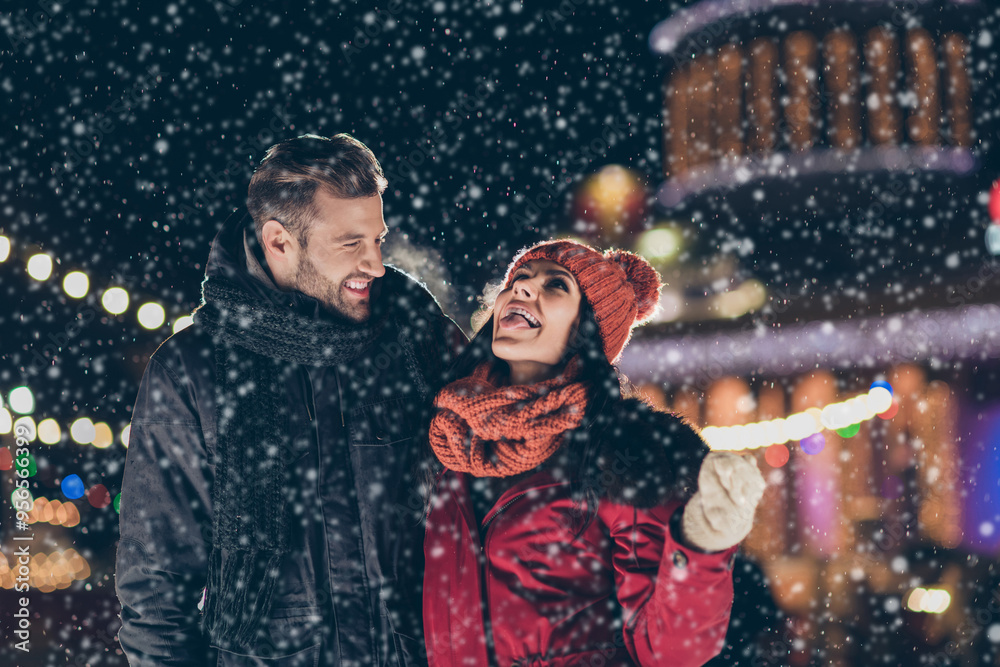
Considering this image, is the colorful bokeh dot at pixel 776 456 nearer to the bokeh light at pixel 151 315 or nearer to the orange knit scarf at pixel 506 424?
the bokeh light at pixel 151 315

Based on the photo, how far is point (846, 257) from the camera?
39.1 feet

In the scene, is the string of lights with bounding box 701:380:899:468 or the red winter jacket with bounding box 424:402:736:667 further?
the string of lights with bounding box 701:380:899:468

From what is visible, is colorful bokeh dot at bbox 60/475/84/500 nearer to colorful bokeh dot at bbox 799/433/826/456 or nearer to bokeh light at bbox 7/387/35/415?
bokeh light at bbox 7/387/35/415

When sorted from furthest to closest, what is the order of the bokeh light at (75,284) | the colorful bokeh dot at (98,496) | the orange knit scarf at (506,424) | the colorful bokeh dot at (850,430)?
the colorful bokeh dot at (850,430), the colorful bokeh dot at (98,496), the bokeh light at (75,284), the orange knit scarf at (506,424)

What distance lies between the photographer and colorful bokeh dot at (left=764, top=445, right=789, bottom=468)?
1248 cm

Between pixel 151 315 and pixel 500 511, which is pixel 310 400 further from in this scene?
pixel 151 315

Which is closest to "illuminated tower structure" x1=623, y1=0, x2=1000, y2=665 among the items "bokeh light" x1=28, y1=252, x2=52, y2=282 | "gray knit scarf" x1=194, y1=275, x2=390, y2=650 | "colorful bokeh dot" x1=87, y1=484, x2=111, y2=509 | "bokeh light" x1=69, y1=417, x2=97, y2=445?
"gray knit scarf" x1=194, y1=275, x2=390, y2=650

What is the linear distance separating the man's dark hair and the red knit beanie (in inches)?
25.8

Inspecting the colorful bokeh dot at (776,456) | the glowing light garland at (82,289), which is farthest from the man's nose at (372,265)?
the colorful bokeh dot at (776,456)

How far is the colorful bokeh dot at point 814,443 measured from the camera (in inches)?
476

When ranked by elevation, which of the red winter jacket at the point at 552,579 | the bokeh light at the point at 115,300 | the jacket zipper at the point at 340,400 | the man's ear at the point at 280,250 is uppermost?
the bokeh light at the point at 115,300

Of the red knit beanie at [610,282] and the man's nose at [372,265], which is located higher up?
the man's nose at [372,265]

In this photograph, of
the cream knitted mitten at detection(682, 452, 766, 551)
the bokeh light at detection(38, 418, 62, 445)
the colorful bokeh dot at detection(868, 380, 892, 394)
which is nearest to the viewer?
the cream knitted mitten at detection(682, 452, 766, 551)

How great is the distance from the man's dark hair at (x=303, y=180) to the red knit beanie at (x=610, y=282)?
25.8 inches
